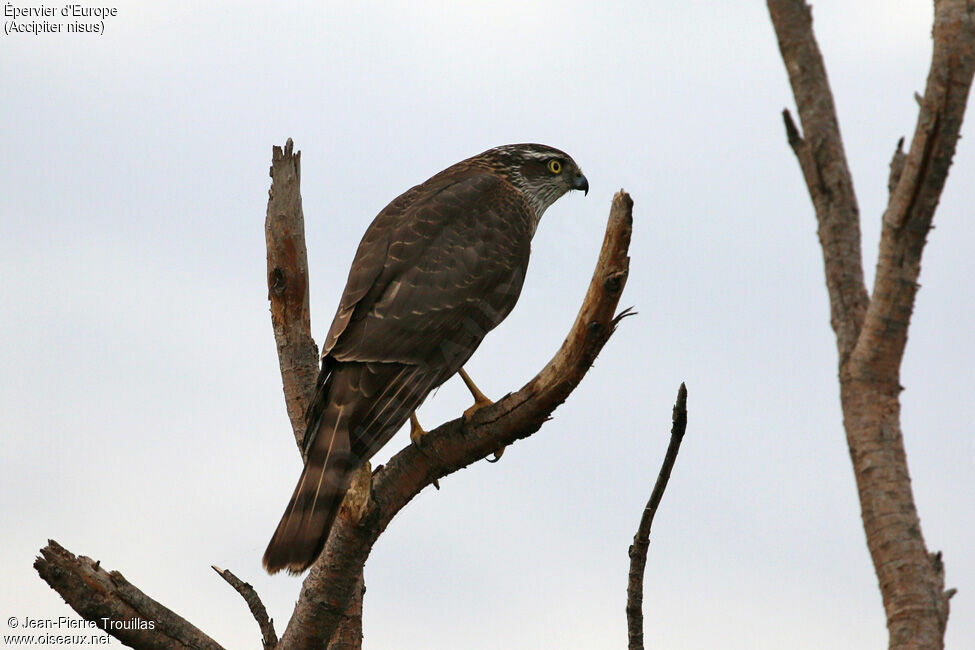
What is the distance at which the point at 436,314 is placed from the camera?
20.7ft

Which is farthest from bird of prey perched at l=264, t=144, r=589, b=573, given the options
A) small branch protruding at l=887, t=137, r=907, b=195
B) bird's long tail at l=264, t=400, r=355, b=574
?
small branch protruding at l=887, t=137, r=907, b=195

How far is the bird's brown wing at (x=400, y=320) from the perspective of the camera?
5543 millimetres

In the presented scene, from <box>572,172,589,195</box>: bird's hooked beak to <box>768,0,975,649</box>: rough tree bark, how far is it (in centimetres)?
441

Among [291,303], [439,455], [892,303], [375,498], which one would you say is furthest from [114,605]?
[892,303]

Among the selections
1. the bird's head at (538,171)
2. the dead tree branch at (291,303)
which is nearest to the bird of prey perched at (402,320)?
the bird's head at (538,171)

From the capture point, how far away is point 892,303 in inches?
148

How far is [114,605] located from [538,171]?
4.41 metres

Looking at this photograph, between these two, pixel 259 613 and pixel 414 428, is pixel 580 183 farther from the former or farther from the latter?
pixel 259 613

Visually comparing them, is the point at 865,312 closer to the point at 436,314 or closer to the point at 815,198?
the point at 815,198

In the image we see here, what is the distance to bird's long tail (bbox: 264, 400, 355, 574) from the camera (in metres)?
5.41

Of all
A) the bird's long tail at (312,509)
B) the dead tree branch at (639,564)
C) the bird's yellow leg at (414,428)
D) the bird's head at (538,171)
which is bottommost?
the dead tree branch at (639,564)

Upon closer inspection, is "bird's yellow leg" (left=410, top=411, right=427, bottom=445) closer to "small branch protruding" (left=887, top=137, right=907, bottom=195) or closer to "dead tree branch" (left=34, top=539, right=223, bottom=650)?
"dead tree branch" (left=34, top=539, right=223, bottom=650)

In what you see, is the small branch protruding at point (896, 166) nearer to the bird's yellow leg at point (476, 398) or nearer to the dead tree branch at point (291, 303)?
the bird's yellow leg at point (476, 398)

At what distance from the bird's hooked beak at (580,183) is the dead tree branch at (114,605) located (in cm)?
441
